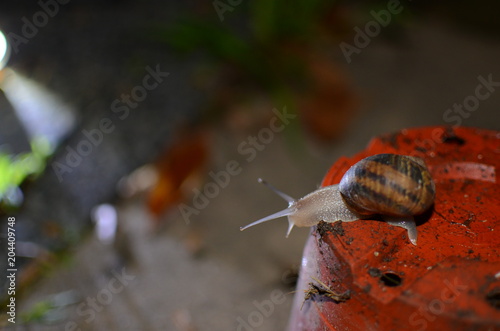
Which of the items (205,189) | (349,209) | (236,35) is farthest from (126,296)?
(236,35)

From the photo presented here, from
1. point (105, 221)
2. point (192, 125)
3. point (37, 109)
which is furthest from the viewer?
point (192, 125)

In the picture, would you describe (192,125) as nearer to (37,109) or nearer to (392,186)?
(37,109)

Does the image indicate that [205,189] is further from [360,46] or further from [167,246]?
[360,46]

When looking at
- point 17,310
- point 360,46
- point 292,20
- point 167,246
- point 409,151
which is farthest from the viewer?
point 360,46

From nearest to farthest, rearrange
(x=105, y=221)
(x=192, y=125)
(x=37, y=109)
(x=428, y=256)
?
(x=428, y=256)
(x=105, y=221)
(x=37, y=109)
(x=192, y=125)

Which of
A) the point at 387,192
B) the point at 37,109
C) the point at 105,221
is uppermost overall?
the point at 387,192

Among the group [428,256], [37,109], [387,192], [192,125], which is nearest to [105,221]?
[37,109]

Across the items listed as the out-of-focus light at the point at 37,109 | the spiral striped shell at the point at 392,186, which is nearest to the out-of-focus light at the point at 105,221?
the out-of-focus light at the point at 37,109
